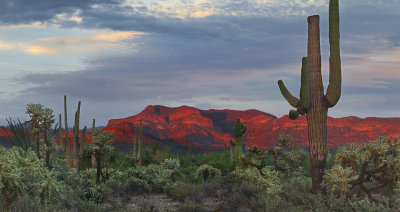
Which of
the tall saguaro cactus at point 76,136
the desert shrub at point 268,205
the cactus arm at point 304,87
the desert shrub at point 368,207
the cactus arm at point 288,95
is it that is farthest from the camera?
the tall saguaro cactus at point 76,136

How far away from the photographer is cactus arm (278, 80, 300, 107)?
12.1 meters

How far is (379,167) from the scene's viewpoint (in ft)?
31.5

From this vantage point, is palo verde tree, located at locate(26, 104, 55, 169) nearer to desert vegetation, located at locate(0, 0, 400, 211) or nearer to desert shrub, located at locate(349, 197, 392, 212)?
desert vegetation, located at locate(0, 0, 400, 211)

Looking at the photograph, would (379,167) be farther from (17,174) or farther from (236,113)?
(236,113)

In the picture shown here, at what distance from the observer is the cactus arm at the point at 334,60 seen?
11.6 metres

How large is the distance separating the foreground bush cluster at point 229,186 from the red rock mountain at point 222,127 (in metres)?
27.9

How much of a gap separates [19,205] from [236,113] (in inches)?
2086

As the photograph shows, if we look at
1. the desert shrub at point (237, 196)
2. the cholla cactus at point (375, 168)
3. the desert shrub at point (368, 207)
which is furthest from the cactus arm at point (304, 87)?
the desert shrub at point (368, 207)

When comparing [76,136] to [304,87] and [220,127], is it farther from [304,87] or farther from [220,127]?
[220,127]

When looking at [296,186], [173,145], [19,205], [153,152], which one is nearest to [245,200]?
[296,186]

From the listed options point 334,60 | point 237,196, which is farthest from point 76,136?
point 334,60

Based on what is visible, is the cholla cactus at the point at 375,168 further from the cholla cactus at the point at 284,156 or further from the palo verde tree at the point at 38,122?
the palo verde tree at the point at 38,122

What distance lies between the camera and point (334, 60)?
11.6 meters

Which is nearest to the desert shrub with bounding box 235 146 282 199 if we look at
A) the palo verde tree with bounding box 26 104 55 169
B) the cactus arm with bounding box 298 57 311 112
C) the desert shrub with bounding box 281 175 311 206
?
the desert shrub with bounding box 281 175 311 206
